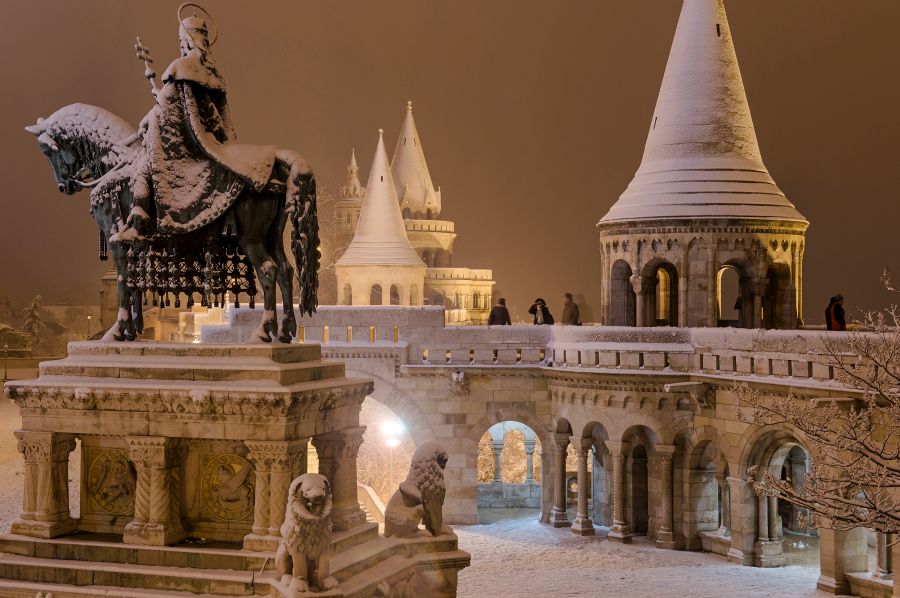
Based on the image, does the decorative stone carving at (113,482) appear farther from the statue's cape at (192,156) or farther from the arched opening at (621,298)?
the arched opening at (621,298)

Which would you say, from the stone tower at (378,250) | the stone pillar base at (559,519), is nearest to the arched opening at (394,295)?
the stone tower at (378,250)

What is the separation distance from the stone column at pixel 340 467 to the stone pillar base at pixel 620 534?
9.98 meters

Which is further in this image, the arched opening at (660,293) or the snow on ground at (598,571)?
the arched opening at (660,293)

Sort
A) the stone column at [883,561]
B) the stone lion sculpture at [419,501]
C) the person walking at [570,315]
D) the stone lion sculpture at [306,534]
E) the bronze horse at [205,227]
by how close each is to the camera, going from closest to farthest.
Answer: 1. the stone lion sculpture at [306,534]
2. the bronze horse at [205,227]
3. the stone lion sculpture at [419,501]
4. the stone column at [883,561]
5. the person walking at [570,315]

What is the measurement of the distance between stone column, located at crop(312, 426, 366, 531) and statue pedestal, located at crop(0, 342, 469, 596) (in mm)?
13

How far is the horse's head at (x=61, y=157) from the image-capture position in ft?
40.1

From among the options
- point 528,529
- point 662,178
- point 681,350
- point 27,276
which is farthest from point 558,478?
point 27,276

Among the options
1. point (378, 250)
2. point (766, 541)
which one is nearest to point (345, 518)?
point (766, 541)

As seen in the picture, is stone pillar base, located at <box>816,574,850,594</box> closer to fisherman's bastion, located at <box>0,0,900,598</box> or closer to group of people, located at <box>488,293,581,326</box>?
fisherman's bastion, located at <box>0,0,900,598</box>

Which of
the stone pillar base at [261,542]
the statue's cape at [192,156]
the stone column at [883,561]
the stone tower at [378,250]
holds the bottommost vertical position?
the stone column at [883,561]

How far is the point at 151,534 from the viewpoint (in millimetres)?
10789

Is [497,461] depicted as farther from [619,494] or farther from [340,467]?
[340,467]

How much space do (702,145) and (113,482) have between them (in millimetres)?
15197

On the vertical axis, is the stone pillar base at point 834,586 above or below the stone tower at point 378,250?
Result: below
